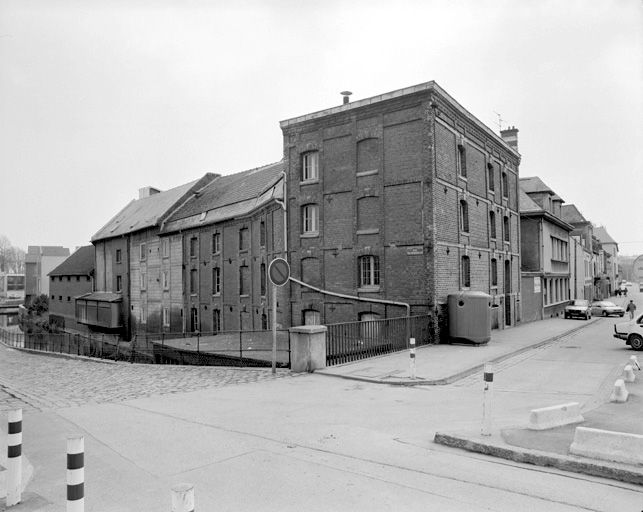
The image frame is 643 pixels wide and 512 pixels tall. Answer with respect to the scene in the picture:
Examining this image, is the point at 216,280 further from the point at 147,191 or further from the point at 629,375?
the point at 629,375

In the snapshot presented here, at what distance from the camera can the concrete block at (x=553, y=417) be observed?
657 centimetres

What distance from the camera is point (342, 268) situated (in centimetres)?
2202

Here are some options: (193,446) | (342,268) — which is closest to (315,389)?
(193,446)

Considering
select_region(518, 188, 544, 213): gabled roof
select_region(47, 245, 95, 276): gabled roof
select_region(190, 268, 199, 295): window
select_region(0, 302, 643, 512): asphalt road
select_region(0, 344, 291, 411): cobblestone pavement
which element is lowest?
select_region(0, 344, 291, 411): cobblestone pavement

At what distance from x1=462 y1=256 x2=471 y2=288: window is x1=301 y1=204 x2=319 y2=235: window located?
6.84 meters

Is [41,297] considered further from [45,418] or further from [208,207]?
[45,418]

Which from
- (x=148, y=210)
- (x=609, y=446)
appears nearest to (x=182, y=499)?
(x=609, y=446)

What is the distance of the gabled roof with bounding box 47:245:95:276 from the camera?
2040 inches

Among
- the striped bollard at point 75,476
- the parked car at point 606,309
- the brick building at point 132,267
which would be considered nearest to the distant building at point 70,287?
the brick building at point 132,267

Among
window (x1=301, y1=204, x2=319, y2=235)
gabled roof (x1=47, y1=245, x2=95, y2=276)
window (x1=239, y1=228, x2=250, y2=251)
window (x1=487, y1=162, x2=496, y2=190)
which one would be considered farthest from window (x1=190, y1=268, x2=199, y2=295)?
gabled roof (x1=47, y1=245, x2=95, y2=276)

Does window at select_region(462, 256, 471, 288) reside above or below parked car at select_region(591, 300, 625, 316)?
above

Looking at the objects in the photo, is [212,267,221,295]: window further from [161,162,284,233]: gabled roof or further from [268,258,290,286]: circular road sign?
[268,258,290,286]: circular road sign

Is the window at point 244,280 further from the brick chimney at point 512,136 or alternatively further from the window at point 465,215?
the brick chimney at point 512,136

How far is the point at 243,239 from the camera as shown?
29.1m
